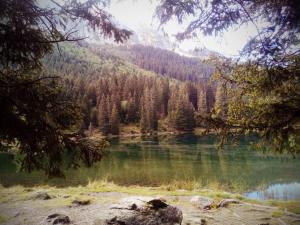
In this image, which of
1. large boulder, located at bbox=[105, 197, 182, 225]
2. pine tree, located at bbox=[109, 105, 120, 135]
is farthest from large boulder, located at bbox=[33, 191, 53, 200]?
pine tree, located at bbox=[109, 105, 120, 135]

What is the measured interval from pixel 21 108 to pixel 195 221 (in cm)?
559

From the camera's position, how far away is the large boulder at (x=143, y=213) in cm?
732

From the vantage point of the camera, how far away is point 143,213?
24.7ft

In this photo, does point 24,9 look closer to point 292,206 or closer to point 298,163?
point 292,206

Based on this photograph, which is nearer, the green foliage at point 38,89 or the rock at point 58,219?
the green foliage at point 38,89

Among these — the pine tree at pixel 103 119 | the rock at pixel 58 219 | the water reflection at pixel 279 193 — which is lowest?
the water reflection at pixel 279 193

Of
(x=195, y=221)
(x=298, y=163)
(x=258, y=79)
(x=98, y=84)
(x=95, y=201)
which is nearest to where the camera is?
(x=258, y=79)

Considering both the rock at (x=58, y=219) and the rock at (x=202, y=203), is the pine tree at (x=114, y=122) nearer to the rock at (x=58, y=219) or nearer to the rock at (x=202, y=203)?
the rock at (x=202, y=203)

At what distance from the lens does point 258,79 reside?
22.5ft

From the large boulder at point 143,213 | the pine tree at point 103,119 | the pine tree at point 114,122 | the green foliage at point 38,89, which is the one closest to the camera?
the green foliage at point 38,89

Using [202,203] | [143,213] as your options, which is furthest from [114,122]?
[143,213]

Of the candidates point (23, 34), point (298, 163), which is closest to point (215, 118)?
point (23, 34)

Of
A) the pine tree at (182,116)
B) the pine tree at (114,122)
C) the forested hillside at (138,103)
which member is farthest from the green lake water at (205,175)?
the pine tree at (182,116)

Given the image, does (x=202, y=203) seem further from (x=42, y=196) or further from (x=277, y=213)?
(x=42, y=196)
